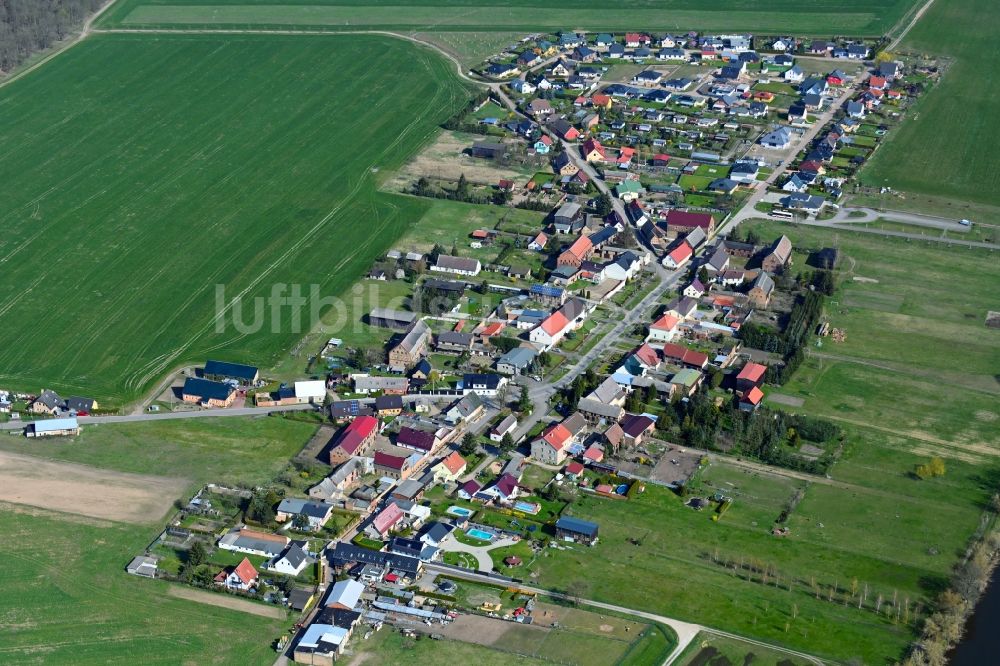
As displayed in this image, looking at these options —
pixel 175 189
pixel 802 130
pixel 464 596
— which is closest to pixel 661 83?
pixel 802 130

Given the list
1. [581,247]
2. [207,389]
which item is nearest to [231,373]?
[207,389]

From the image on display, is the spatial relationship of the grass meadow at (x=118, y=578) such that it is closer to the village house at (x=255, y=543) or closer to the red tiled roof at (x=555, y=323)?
the village house at (x=255, y=543)

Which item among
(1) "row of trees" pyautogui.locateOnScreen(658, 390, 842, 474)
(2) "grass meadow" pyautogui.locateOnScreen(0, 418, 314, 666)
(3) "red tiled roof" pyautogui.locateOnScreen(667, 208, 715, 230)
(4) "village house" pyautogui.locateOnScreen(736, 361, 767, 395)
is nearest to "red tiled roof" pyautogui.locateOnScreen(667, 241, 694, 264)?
(3) "red tiled roof" pyautogui.locateOnScreen(667, 208, 715, 230)

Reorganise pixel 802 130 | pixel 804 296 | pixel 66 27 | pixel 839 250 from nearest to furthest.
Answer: pixel 804 296 < pixel 839 250 < pixel 802 130 < pixel 66 27

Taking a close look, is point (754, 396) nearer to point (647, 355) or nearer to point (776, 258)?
point (647, 355)

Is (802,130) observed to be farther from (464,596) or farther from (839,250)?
(464,596)

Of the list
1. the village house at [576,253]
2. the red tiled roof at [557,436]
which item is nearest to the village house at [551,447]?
the red tiled roof at [557,436]
